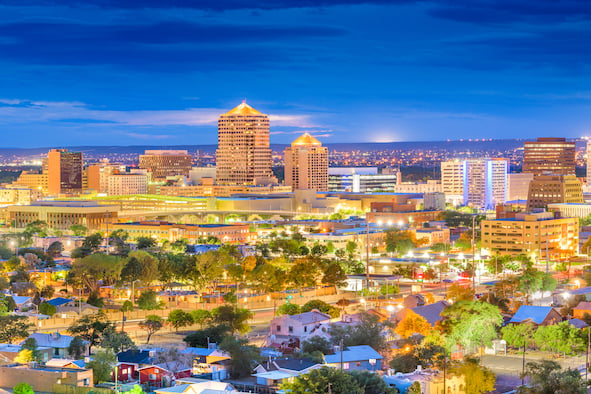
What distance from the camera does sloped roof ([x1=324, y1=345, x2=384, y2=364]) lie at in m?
32.8

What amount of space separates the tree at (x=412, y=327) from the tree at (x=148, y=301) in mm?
13056

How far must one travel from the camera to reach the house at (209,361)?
31781 mm

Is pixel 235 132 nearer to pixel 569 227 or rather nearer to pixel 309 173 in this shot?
pixel 309 173

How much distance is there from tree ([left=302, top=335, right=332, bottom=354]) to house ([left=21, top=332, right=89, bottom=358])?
23.1 feet

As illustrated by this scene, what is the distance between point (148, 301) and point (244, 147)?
95816 mm

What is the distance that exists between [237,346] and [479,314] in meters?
10.7

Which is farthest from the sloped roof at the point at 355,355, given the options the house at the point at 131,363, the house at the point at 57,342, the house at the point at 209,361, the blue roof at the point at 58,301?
the blue roof at the point at 58,301

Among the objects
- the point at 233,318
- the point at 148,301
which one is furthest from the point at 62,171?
the point at 233,318

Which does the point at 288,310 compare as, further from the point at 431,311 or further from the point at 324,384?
the point at 324,384

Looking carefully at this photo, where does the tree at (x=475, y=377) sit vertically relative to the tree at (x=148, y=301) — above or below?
below

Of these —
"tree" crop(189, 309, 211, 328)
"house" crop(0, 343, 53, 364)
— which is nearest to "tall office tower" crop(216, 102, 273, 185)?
"tree" crop(189, 309, 211, 328)

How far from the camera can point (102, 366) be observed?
3144 centimetres

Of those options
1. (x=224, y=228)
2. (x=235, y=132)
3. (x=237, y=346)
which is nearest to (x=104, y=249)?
(x=224, y=228)

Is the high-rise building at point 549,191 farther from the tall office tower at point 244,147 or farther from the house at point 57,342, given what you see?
the house at point 57,342
